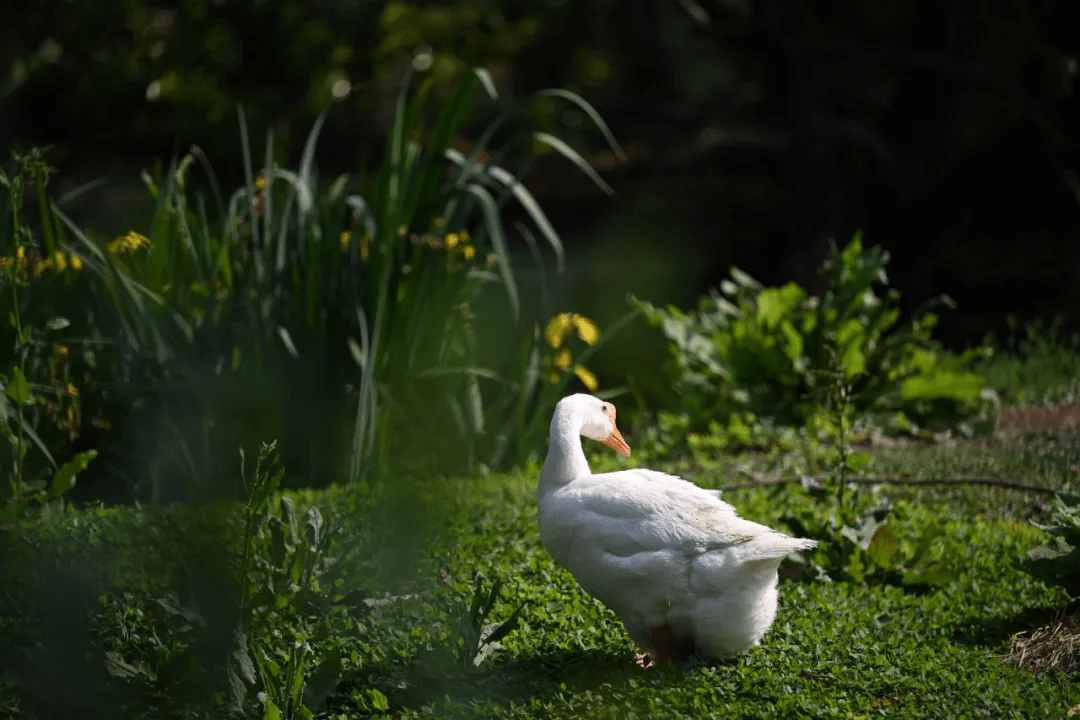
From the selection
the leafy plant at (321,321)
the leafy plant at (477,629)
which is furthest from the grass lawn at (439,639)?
the leafy plant at (321,321)

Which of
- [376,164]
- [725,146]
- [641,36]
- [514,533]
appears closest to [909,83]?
[725,146]

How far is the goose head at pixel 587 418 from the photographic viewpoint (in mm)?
3158

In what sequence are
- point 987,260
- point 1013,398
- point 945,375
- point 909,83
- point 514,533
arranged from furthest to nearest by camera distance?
point 909,83 < point 987,260 < point 1013,398 < point 945,375 < point 514,533

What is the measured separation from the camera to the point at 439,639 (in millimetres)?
3035

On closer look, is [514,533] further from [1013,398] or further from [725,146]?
[725,146]

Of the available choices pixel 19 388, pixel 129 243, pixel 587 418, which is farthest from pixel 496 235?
pixel 19 388

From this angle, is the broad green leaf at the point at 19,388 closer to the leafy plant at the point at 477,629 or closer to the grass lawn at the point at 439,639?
the grass lawn at the point at 439,639

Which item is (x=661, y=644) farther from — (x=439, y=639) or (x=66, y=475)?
(x=66, y=475)

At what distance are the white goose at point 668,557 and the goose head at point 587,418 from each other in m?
0.19

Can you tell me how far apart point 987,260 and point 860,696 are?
330 inches

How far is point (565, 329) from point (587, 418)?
237cm

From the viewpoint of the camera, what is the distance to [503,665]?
9.92 feet

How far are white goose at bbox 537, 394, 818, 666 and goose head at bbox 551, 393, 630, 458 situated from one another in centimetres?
19

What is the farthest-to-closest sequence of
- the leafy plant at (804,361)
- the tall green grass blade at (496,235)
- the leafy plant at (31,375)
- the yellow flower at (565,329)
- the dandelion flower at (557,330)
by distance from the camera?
the leafy plant at (804,361)
the dandelion flower at (557,330)
the yellow flower at (565,329)
the tall green grass blade at (496,235)
the leafy plant at (31,375)
